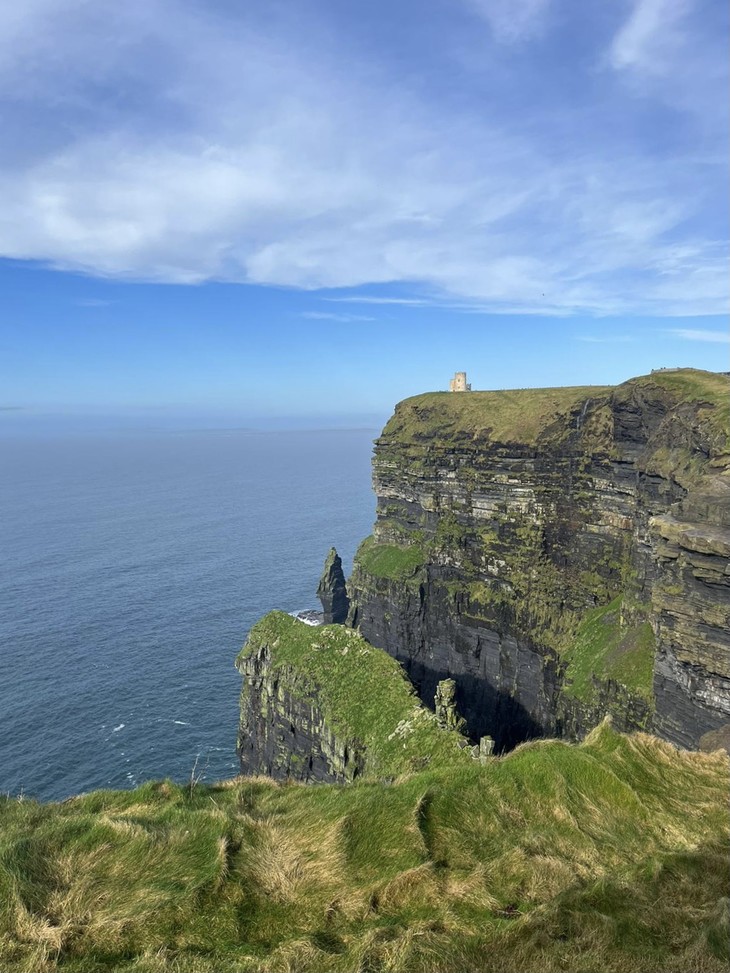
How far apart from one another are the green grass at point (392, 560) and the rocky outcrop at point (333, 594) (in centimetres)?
1178

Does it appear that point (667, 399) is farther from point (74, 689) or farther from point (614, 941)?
point (74, 689)

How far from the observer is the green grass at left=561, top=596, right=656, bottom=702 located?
41062mm

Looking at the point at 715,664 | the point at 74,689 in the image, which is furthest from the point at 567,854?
the point at 74,689

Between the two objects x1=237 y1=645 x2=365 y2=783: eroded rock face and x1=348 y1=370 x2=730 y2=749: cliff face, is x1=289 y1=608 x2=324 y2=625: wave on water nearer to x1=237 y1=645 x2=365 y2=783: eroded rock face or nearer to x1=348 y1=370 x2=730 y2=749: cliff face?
x1=348 y1=370 x2=730 y2=749: cliff face

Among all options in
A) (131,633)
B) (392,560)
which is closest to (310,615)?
(392,560)

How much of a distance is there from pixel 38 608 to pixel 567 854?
88.6 m

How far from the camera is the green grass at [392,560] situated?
6950 centimetres

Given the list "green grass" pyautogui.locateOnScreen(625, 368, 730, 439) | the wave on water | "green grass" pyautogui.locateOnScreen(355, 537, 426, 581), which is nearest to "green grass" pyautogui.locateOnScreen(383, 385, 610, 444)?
"green grass" pyautogui.locateOnScreen(625, 368, 730, 439)

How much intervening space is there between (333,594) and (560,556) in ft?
135

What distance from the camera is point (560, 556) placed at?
56.4 m

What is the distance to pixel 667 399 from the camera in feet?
154

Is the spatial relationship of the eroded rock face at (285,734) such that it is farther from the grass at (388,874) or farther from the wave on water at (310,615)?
the wave on water at (310,615)

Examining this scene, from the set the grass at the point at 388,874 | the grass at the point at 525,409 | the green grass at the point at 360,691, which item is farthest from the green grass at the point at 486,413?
the grass at the point at 388,874

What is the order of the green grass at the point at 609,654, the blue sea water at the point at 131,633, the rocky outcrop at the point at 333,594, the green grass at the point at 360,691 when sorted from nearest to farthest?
the green grass at the point at 360,691
the green grass at the point at 609,654
the blue sea water at the point at 131,633
the rocky outcrop at the point at 333,594
